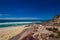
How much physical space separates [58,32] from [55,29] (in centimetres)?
10

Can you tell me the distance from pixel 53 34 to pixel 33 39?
26cm

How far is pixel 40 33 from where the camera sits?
5.53ft

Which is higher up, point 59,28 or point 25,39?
point 59,28

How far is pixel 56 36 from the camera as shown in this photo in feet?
5.33

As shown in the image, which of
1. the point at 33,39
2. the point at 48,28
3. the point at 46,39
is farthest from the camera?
the point at 48,28

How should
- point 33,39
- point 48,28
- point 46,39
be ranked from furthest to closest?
point 48,28 → point 33,39 → point 46,39

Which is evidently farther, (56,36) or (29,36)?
(29,36)

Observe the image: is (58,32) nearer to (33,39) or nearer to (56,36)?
(56,36)

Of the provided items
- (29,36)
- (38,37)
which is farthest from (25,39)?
(38,37)

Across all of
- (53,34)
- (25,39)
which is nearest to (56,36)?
(53,34)

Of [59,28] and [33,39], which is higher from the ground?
[59,28]

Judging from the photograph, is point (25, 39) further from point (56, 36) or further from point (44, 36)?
point (56, 36)

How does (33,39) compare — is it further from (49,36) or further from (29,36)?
(49,36)

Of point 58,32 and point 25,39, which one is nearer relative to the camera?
point 58,32
